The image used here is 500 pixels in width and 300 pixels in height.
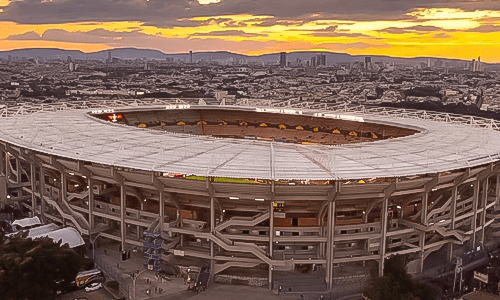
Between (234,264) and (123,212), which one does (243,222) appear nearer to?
(234,264)

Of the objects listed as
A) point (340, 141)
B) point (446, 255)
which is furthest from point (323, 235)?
point (340, 141)

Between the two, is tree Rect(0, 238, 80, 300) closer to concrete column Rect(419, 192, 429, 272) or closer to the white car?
the white car

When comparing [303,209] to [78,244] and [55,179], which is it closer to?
A: [78,244]

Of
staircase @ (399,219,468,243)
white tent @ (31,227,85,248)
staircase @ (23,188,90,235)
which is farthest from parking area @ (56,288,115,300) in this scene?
staircase @ (399,219,468,243)

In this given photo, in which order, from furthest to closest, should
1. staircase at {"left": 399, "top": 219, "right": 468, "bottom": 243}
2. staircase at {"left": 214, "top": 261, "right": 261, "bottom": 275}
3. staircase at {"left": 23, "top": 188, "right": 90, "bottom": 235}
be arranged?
staircase at {"left": 23, "top": 188, "right": 90, "bottom": 235}, staircase at {"left": 399, "top": 219, "right": 468, "bottom": 243}, staircase at {"left": 214, "top": 261, "right": 261, "bottom": 275}

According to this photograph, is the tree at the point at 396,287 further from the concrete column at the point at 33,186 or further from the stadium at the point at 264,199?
the concrete column at the point at 33,186

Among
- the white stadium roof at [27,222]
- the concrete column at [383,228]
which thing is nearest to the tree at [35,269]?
the white stadium roof at [27,222]
